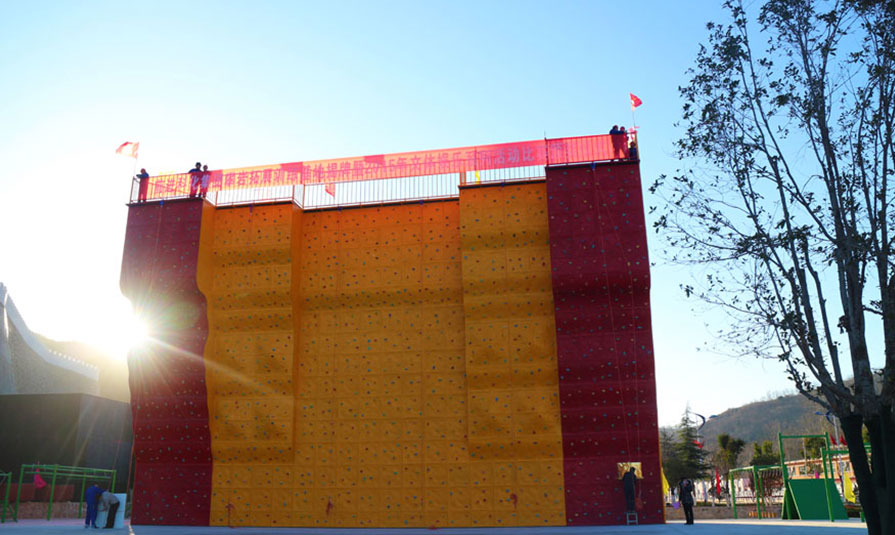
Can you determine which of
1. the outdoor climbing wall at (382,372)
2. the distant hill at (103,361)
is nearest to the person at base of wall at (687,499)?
the outdoor climbing wall at (382,372)

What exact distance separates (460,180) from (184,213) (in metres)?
9.09

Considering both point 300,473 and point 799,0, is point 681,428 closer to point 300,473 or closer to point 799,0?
point 300,473

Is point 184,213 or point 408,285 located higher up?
point 184,213

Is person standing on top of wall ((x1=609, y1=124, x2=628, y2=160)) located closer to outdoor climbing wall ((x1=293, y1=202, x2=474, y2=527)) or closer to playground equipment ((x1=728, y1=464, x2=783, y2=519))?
outdoor climbing wall ((x1=293, y1=202, x2=474, y2=527))

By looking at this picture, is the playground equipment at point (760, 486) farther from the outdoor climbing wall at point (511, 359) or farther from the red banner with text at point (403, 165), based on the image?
the red banner with text at point (403, 165)

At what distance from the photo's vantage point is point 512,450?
18375 millimetres

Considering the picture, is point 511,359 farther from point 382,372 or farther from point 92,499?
point 92,499

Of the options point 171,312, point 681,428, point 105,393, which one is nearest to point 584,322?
point 171,312

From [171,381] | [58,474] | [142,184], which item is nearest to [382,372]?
[171,381]

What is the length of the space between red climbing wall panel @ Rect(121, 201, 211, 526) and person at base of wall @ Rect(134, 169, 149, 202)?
1562 millimetres

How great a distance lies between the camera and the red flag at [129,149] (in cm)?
2264

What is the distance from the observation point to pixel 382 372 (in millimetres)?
19688

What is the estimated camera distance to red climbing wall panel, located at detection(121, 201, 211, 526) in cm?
1972

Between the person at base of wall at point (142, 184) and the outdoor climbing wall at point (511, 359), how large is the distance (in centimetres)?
1093
